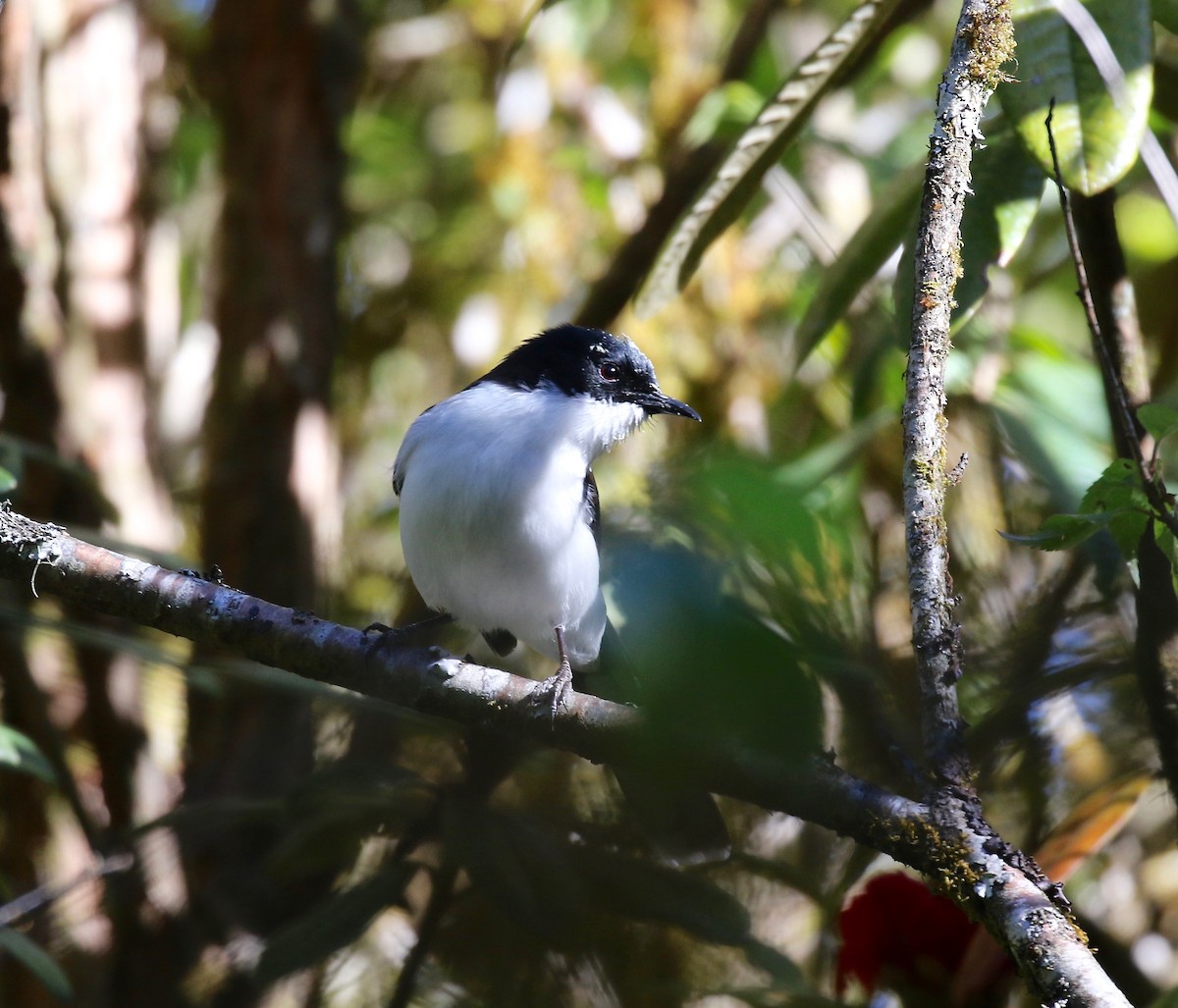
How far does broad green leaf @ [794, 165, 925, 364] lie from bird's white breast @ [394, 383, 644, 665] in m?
0.83

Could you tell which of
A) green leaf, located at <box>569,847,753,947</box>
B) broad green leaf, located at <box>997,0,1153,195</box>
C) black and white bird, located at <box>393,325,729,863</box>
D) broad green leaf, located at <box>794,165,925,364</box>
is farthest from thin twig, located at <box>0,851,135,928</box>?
broad green leaf, located at <box>997,0,1153,195</box>

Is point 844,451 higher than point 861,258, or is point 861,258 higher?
point 861,258

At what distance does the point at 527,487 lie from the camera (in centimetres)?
327

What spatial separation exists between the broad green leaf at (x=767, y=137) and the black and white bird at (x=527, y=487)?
29.0 inches

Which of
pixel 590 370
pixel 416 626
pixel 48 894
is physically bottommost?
pixel 48 894

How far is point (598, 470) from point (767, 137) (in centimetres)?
264

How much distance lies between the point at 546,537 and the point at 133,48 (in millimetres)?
2951

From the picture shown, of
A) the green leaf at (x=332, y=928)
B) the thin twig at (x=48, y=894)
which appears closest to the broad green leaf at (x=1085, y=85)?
the green leaf at (x=332, y=928)

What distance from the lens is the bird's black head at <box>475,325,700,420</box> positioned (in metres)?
3.74

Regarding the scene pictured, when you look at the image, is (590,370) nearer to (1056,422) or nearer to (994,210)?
(1056,422)

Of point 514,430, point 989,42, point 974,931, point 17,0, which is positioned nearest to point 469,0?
point 17,0

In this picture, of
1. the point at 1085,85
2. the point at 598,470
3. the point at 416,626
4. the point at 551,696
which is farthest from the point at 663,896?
the point at 598,470

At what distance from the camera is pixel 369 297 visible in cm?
632

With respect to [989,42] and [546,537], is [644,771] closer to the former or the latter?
A: [989,42]
